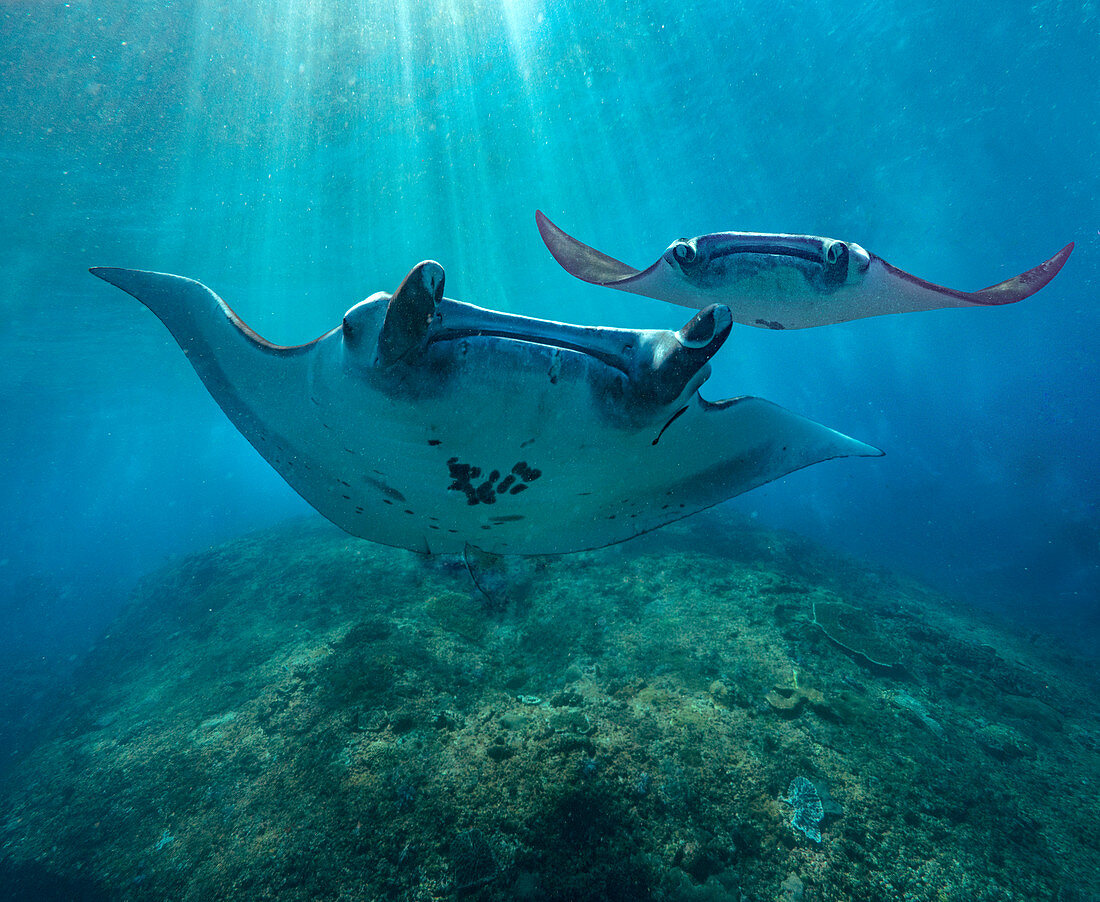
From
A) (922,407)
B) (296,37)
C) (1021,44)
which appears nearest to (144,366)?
(296,37)

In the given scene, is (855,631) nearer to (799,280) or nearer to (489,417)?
(799,280)

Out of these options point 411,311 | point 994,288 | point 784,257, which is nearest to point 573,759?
point 411,311

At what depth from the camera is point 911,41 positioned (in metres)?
11.1

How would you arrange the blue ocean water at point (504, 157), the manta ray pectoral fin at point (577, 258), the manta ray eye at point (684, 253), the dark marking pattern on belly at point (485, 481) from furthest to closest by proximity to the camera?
the blue ocean water at point (504, 157) < the manta ray pectoral fin at point (577, 258) < the manta ray eye at point (684, 253) < the dark marking pattern on belly at point (485, 481)

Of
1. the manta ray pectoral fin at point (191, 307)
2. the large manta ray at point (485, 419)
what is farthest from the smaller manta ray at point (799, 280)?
the manta ray pectoral fin at point (191, 307)

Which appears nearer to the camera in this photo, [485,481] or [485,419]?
[485,419]

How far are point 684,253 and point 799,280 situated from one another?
59 cm

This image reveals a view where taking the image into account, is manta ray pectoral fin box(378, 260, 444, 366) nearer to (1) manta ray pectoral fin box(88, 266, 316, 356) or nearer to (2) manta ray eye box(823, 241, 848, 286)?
(1) manta ray pectoral fin box(88, 266, 316, 356)

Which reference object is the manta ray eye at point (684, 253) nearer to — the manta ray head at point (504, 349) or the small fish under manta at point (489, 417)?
the small fish under manta at point (489, 417)

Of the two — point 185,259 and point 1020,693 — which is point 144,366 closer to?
point 185,259

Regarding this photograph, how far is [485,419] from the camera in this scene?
1659 millimetres

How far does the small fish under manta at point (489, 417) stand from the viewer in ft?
4.88

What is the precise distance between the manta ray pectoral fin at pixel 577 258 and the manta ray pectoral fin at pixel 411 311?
67.7 inches

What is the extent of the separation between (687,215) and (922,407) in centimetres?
6025
